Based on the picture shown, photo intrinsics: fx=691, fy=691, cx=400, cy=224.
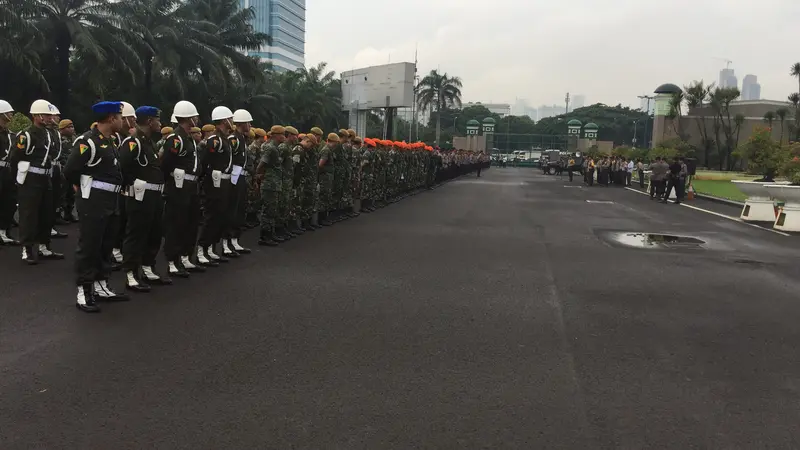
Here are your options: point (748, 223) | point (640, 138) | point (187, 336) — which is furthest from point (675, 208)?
point (640, 138)

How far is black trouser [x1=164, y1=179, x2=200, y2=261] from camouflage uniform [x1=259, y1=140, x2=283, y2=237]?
2373mm

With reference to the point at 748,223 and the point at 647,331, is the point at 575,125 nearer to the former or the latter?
the point at 748,223


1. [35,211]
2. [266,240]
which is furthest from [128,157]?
[266,240]

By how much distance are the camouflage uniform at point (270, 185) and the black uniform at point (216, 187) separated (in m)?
1.44

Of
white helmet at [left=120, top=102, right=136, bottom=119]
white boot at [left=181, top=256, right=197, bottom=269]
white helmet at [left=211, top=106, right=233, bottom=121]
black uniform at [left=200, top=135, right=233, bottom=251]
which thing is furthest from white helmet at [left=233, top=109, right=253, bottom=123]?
white helmet at [left=120, top=102, right=136, bottom=119]

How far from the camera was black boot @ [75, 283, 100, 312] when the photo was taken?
21.6ft

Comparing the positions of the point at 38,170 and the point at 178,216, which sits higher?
the point at 38,170

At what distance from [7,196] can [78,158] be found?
15.5 ft

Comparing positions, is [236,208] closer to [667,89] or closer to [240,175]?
[240,175]

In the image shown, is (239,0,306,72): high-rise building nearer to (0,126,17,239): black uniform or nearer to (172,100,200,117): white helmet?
(0,126,17,239): black uniform

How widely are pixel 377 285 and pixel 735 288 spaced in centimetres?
455

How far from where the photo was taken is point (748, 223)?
17656 mm

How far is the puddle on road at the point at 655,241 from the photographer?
1276 centimetres

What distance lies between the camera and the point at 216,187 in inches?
356
